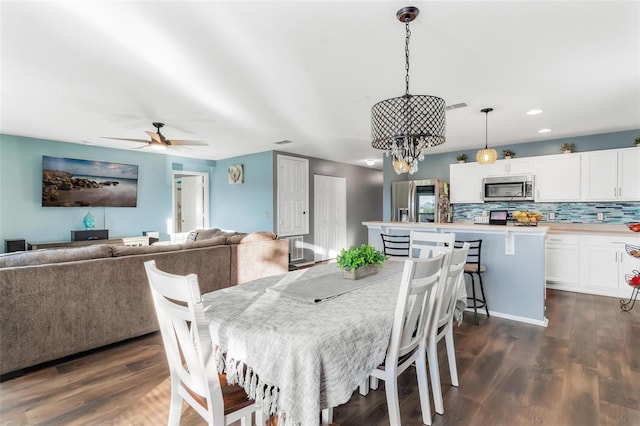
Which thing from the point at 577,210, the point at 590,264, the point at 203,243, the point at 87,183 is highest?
the point at 87,183

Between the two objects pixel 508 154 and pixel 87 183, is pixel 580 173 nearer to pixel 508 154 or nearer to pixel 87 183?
pixel 508 154

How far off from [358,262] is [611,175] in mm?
4594

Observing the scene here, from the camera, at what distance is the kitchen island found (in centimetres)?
326

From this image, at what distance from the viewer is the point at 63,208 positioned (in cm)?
523

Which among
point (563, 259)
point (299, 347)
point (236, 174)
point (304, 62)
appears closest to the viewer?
point (299, 347)

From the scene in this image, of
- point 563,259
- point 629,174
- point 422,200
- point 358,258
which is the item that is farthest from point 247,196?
point 629,174

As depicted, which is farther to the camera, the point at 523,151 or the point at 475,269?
the point at 523,151

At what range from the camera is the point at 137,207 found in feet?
19.7

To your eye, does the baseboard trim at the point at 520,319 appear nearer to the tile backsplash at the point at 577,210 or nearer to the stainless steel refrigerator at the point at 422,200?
the stainless steel refrigerator at the point at 422,200

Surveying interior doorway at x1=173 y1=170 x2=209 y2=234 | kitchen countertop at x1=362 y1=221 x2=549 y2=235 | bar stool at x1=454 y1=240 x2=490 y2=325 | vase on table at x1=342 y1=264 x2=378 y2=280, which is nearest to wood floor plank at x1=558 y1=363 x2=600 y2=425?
bar stool at x1=454 y1=240 x2=490 y2=325

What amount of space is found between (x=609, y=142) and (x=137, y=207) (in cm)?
799

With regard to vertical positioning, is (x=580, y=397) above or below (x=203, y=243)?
below

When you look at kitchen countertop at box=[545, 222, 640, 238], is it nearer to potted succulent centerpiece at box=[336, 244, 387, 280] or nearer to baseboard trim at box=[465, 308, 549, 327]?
baseboard trim at box=[465, 308, 549, 327]

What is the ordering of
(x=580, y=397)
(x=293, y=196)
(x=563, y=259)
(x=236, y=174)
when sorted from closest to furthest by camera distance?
(x=580, y=397) < (x=563, y=259) < (x=293, y=196) < (x=236, y=174)
